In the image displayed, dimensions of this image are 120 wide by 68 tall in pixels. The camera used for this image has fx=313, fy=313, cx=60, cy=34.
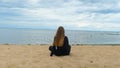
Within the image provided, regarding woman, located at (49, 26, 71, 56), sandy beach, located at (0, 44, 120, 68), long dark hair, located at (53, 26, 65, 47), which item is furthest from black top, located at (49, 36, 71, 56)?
sandy beach, located at (0, 44, 120, 68)

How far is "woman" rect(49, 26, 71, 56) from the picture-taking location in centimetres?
1399

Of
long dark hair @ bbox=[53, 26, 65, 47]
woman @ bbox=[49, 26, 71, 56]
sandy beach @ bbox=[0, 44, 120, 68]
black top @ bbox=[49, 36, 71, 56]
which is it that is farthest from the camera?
black top @ bbox=[49, 36, 71, 56]

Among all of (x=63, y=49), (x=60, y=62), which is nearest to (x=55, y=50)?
(x=63, y=49)

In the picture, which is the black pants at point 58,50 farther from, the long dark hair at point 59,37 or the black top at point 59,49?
the long dark hair at point 59,37

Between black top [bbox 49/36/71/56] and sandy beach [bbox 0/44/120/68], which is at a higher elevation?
black top [bbox 49/36/71/56]

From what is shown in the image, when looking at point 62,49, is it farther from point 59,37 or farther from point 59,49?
point 59,37

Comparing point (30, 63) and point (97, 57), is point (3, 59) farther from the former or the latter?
point (97, 57)

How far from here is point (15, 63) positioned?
1241 centimetres

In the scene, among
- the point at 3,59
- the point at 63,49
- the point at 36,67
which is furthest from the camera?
the point at 63,49

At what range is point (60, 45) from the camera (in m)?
14.2

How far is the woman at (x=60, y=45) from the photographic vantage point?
14.0 metres

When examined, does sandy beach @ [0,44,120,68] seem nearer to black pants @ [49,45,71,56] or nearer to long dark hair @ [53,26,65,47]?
black pants @ [49,45,71,56]

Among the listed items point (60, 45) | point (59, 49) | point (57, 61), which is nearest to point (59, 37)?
point (60, 45)

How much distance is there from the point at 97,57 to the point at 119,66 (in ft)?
7.24
